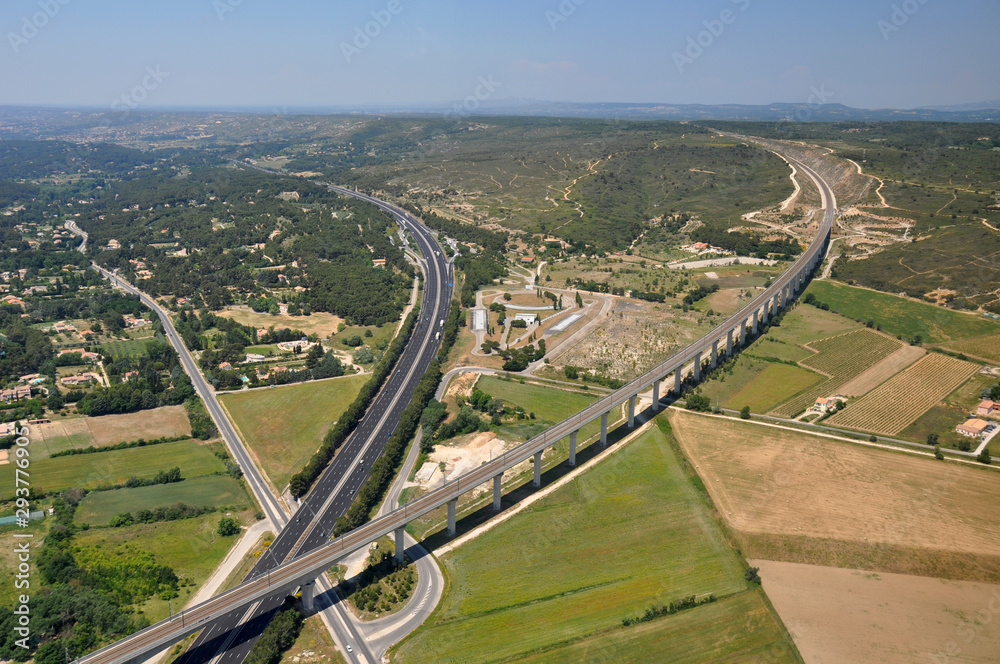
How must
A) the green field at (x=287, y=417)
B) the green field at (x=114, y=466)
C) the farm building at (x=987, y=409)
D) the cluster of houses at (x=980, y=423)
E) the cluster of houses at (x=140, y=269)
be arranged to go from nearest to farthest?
the green field at (x=114, y=466)
the cluster of houses at (x=980, y=423)
the green field at (x=287, y=417)
the farm building at (x=987, y=409)
the cluster of houses at (x=140, y=269)

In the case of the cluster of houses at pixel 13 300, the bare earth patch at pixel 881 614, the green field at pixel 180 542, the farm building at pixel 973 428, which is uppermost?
the farm building at pixel 973 428

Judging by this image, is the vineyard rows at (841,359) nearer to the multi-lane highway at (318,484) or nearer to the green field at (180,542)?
the multi-lane highway at (318,484)

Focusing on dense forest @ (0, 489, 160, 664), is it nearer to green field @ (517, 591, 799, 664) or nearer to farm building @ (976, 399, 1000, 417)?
green field @ (517, 591, 799, 664)

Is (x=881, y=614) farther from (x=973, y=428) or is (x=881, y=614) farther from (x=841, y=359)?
(x=841, y=359)

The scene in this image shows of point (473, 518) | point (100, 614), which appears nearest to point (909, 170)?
point (473, 518)

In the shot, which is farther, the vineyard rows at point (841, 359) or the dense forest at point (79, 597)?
the vineyard rows at point (841, 359)

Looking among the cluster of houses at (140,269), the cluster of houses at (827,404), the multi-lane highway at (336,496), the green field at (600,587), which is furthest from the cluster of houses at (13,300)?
the cluster of houses at (827,404)
